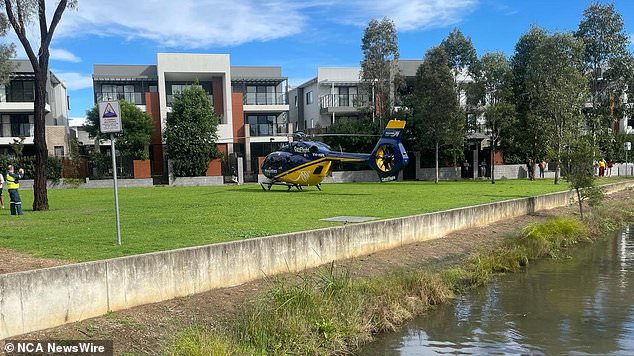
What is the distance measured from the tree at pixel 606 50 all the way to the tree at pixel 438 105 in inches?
493

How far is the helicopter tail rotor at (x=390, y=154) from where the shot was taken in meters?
29.6

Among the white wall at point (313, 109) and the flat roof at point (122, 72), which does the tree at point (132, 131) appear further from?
the white wall at point (313, 109)

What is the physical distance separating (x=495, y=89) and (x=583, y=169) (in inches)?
915

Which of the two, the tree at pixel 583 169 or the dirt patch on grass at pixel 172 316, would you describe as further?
the tree at pixel 583 169

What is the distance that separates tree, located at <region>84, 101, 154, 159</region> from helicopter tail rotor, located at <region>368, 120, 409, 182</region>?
23.8m

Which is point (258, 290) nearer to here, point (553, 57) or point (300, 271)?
point (300, 271)

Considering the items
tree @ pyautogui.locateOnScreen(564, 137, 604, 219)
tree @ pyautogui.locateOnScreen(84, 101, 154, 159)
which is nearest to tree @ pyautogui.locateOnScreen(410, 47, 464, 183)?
tree @ pyautogui.locateOnScreen(564, 137, 604, 219)

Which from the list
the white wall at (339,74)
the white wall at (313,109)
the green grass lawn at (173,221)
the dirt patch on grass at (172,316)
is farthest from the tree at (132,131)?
the dirt patch on grass at (172,316)

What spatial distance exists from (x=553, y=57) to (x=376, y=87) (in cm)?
1500

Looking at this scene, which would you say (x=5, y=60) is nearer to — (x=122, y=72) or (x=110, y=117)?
(x=122, y=72)

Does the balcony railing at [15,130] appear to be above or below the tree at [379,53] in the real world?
below

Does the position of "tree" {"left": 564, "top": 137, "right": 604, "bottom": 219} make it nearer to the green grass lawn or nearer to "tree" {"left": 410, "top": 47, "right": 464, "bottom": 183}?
the green grass lawn

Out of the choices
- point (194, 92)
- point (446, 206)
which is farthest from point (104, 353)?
point (194, 92)

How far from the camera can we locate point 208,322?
9328mm
